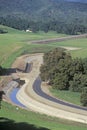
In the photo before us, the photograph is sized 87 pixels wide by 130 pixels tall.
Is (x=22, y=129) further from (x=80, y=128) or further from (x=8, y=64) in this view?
(x=8, y=64)

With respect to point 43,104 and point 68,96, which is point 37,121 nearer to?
point 43,104

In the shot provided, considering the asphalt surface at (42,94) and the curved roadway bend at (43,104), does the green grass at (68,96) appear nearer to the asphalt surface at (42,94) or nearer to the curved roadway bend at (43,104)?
the asphalt surface at (42,94)

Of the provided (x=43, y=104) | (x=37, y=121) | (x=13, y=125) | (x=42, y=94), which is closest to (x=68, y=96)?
(x=43, y=104)

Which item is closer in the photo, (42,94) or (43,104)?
(43,104)

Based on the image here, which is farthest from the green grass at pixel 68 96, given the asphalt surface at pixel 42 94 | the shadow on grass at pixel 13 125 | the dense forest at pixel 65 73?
the shadow on grass at pixel 13 125

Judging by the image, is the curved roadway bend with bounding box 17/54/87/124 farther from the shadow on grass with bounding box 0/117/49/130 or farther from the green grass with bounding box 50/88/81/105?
the shadow on grass with bounding box 0/117/49/130

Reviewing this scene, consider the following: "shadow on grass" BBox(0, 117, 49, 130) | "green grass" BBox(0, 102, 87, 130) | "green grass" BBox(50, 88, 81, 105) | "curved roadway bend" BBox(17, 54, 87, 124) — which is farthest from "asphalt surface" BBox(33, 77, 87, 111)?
"shadow on grass" BBox(0, 117, 49, 130)
